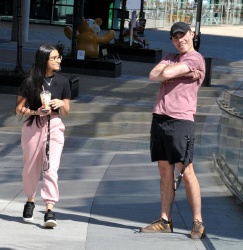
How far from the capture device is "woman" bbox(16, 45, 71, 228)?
7930 millimetres

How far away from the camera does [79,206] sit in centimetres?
905

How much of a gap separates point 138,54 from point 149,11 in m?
30.7

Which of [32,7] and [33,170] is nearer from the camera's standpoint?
[33,170]

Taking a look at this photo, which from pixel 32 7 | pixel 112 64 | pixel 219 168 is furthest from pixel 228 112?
pixel 32 7

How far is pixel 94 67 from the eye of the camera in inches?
1009

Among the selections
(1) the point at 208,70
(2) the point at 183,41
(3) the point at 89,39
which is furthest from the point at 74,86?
(2) the point at 183,41

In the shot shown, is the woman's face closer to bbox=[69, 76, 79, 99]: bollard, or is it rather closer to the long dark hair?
the long dark hair

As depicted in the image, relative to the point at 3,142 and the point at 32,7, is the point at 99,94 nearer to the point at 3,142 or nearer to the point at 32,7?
the point at 3,142

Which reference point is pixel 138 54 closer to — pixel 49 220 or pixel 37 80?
pixel 37 80

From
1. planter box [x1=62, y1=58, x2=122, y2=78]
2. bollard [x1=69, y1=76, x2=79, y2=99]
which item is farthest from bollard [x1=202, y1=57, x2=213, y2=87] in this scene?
bollard [x1=69, y1=76, x2=79, y2=99]

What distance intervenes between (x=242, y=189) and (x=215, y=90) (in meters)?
14.2

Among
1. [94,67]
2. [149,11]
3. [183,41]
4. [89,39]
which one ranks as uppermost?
[183,41]

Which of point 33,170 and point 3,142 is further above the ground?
point 33,170

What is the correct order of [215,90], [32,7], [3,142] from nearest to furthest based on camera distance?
1. [3,142]
2. [215,90]
3. [32,7]
